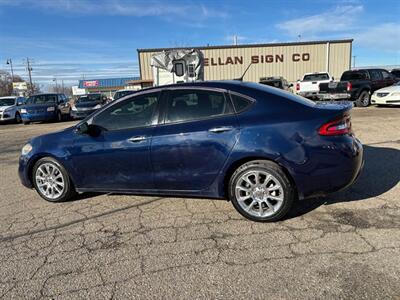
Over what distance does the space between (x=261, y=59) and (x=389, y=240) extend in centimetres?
2726

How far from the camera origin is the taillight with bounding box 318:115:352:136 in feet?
11.7

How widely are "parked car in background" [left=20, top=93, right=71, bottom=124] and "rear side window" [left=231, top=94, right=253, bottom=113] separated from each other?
1618cm

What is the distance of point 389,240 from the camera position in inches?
128

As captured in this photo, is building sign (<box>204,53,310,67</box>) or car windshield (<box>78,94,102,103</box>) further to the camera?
building sign (<box>204,53,310,67</box>)

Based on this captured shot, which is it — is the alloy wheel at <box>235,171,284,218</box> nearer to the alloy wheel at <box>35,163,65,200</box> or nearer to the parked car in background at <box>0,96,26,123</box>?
the alloy wheel at <box>35,163,65,200</box>

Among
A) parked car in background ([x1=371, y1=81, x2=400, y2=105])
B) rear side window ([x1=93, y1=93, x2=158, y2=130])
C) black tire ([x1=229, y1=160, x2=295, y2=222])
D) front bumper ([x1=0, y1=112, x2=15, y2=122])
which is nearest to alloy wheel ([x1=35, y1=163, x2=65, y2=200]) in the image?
rear side window ([x1=93, y1=93, x2=158, y2=130])

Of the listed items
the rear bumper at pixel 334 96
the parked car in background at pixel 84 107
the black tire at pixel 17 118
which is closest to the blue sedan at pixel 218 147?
the rear bumper at pixel 334 96

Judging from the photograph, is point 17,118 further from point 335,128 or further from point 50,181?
point 335,128

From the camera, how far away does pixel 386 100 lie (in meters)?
14.7

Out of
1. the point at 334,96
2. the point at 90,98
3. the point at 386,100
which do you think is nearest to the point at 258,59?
the point at 334,96

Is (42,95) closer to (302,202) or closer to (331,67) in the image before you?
(302,202)

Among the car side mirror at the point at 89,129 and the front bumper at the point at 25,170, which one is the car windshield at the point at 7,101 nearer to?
the front bumper at the point at 25,170

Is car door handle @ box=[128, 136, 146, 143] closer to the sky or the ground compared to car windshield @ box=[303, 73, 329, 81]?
closer to the ground

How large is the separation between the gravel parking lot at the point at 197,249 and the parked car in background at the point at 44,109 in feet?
46.0
